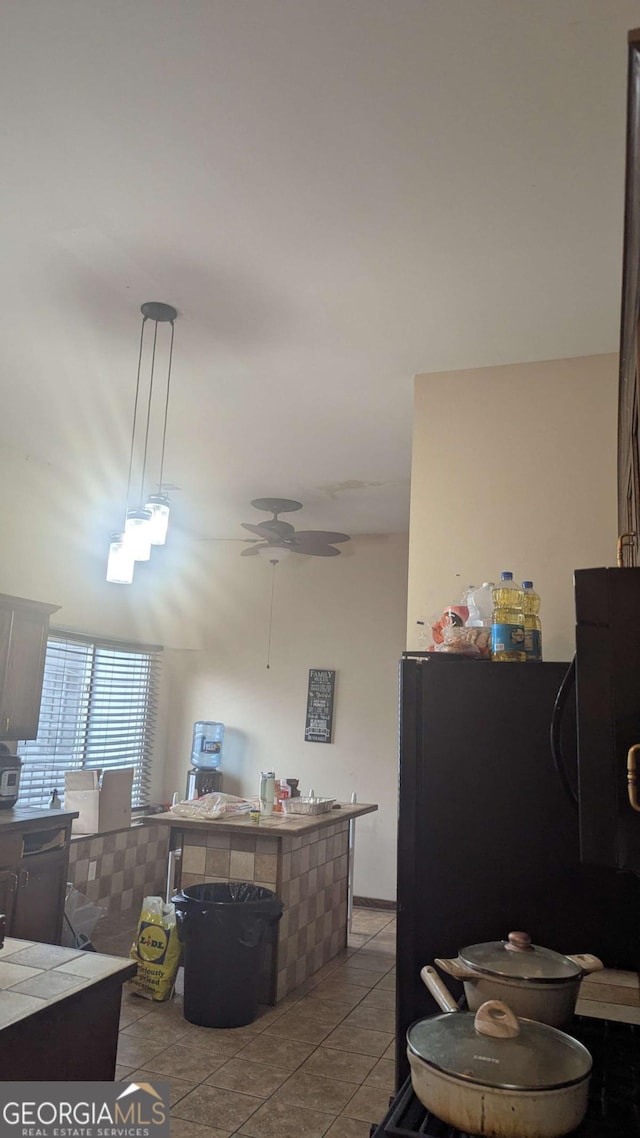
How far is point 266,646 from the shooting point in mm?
6219

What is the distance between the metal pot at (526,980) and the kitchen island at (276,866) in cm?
234

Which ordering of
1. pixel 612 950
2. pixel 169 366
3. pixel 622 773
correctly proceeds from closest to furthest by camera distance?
pixel 622 773 < pixel 612 950 < pixel 169 366

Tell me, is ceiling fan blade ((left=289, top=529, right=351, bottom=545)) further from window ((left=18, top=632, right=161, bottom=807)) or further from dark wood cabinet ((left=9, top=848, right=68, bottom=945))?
dark wood cabinet ((left=9, top=848, right=68, bottom=945))

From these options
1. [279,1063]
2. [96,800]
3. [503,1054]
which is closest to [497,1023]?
[503,1054]

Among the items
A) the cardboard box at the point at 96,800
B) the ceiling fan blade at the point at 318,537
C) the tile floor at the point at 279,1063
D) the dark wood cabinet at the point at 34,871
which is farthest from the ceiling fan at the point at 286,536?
the tile floor at the point at 279,1063

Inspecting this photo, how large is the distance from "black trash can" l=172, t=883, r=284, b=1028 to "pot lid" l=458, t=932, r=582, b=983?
6.91ft

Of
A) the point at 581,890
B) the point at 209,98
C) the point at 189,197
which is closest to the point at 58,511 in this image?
the point at 189,197

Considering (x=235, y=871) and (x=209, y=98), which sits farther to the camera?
(x=235, y=871)

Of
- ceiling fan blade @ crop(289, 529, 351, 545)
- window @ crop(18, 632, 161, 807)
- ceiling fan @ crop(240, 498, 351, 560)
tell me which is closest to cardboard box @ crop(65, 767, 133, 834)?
window @ crop(18, 632, 161, 807)

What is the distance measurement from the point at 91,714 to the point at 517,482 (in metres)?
3.71

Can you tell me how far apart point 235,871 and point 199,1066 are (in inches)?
36.3

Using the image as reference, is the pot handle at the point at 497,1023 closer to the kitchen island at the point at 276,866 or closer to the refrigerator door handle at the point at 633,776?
the refrigerator door handle at the point at 633,776

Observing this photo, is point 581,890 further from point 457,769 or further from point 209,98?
point 209,98

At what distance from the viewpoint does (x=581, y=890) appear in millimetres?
1688
